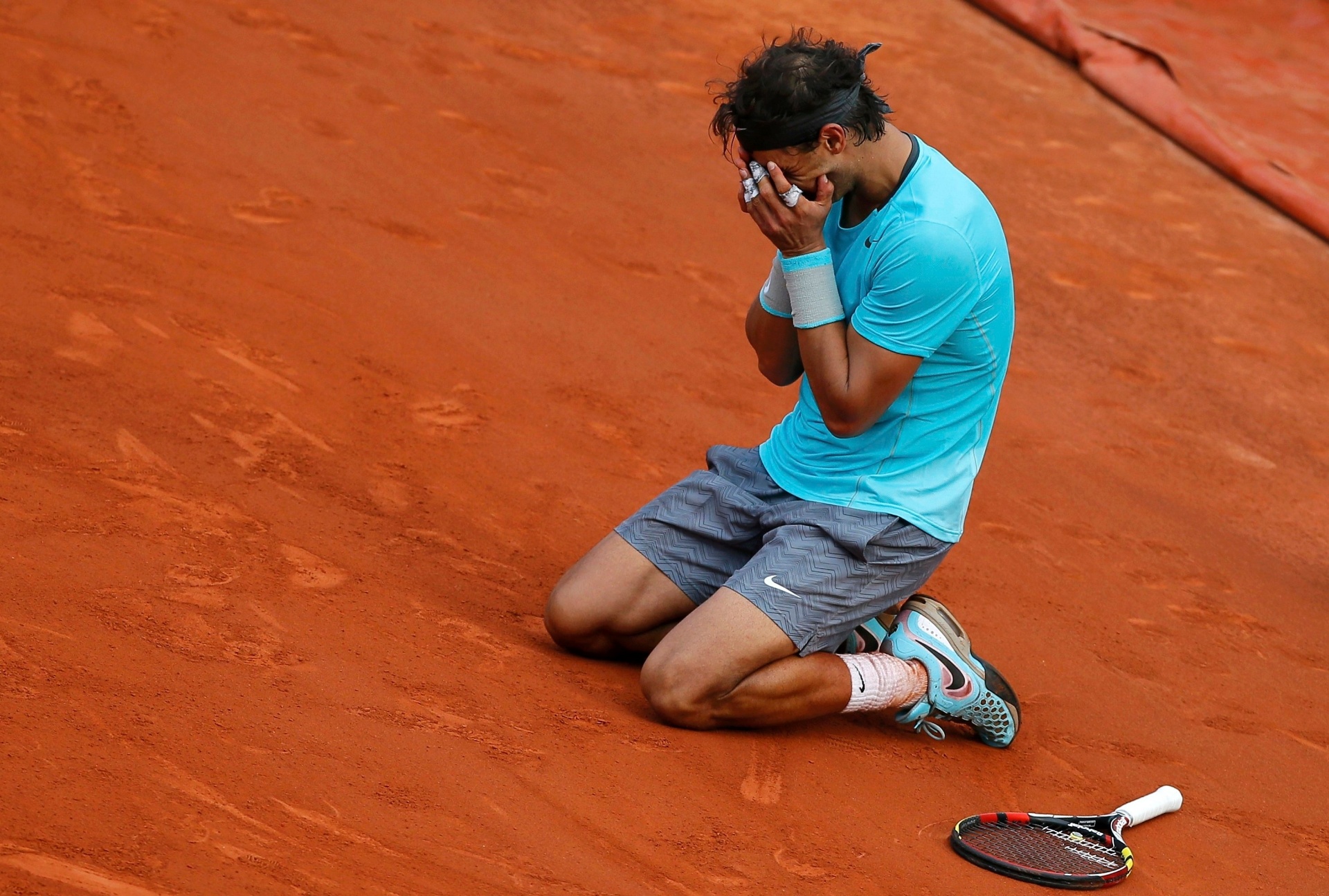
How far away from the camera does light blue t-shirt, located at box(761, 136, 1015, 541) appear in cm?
273

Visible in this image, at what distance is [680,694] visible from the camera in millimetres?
2746

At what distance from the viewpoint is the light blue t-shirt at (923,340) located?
2729 mm

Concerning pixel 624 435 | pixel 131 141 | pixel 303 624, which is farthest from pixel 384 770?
pixel 131 141

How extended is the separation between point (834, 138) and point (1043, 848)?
1459 millimetres

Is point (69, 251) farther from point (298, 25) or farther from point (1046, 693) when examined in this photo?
point (1046, 693)

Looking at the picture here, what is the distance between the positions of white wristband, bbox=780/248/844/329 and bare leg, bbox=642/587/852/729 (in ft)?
2.02

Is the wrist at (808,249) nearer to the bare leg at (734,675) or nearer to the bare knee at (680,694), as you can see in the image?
the bare leg at (734,675)

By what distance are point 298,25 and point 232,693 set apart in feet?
16.2

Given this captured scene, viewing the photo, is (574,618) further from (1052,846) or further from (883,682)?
(1052,846)

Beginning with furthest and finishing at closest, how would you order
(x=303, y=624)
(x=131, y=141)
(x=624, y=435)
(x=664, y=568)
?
(x=131, y=141), (x=624, y=435), (x=664, y=568), (x=303, y=624)

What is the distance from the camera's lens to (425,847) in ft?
7.04

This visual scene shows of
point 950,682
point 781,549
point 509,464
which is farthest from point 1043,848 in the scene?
point 509,464

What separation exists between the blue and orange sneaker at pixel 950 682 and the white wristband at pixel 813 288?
77 cm

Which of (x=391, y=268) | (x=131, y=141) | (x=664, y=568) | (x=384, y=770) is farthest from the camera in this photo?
(x=131, y=141)
